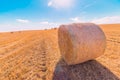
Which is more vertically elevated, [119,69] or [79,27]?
[79,27]

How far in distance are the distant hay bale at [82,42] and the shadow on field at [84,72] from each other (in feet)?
1.32

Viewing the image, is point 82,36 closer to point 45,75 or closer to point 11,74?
point 45,75

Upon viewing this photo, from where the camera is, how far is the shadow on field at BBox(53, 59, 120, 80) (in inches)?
203

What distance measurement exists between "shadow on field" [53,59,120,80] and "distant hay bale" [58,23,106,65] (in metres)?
0.40

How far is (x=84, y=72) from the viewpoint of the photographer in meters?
5.57

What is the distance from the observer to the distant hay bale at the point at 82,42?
550 cm

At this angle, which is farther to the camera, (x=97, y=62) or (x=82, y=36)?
(x=97, y=62)

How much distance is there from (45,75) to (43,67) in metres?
0.86

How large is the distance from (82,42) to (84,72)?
4.26ft

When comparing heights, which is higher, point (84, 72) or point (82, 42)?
point (82, 42)

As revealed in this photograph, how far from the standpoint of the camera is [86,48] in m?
5.57

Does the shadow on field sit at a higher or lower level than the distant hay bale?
lower

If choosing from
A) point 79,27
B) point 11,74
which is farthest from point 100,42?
point 11,74

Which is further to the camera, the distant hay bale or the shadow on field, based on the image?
the distant hay bale
